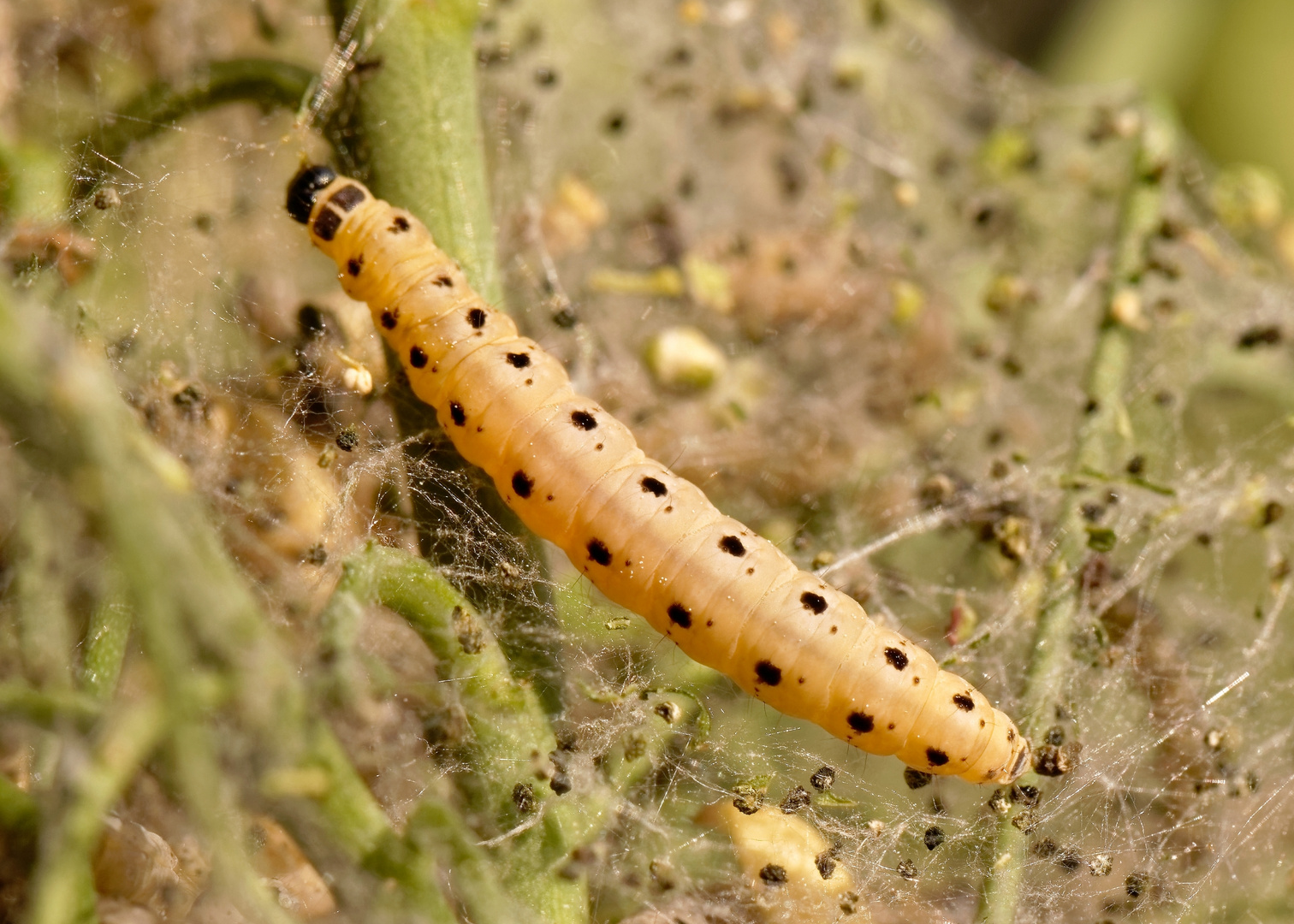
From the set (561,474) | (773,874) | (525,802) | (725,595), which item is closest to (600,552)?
(561,474)

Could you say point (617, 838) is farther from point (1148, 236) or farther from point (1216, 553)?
point (1148, 236)

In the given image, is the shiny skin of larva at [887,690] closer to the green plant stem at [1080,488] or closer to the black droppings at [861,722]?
the black droppings at [861,722]

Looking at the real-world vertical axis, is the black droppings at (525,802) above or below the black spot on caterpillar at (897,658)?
below

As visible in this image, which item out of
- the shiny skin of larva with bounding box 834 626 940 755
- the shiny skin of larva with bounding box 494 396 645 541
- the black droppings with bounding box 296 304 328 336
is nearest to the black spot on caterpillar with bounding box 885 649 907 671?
the shiny skin of larva with bounding box 834 626 940 755

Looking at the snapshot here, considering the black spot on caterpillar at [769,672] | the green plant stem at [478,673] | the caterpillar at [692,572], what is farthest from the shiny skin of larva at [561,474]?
the black spot on caterpillar at [769,672]

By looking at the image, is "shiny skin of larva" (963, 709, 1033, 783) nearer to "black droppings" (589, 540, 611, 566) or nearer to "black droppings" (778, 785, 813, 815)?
"black droppings" (778, 785, 813, 815)

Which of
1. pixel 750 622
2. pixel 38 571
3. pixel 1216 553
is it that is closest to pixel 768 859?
pixel 750 622

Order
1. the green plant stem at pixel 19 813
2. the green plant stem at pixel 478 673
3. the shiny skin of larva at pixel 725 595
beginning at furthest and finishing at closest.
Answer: the shiny skin of larva at pixel 725 595, the green plant stem at pixel 478 673, the green plant stem at pixel 19 813
